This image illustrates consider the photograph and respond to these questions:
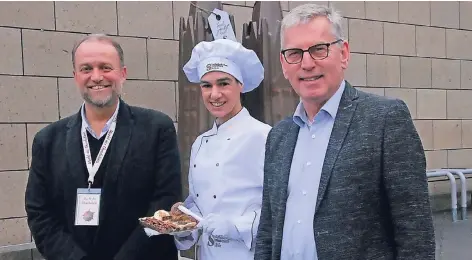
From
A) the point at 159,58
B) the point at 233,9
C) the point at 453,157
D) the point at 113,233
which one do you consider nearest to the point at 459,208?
the point at 453,157

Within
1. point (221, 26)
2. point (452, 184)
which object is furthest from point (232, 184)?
point (452, 184)

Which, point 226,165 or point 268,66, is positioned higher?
point 268,66

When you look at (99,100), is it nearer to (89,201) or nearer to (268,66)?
(89,201)

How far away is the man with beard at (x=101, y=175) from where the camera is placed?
221 cm

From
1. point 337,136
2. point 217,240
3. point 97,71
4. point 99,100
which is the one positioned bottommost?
point 217,240

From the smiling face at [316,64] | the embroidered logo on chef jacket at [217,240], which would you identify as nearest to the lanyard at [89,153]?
the embroidered logo on chef jacket at [217,240]

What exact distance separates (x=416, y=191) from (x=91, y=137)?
1.42m

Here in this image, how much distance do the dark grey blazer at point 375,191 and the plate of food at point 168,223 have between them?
2.32ft

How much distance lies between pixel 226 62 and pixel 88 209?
880 mm

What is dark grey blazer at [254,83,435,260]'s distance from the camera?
1.46 meters

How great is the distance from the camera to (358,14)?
678 centimetres

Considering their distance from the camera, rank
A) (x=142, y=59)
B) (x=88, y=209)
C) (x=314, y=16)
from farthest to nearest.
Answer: (x=142, y=59), (x=88, y=209), (x=314, y=16)

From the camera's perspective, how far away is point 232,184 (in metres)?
2.28

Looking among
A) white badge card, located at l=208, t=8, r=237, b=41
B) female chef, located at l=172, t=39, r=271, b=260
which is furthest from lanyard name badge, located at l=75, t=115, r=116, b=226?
white badge card, located at l=208, t=8, r=237, b=41
